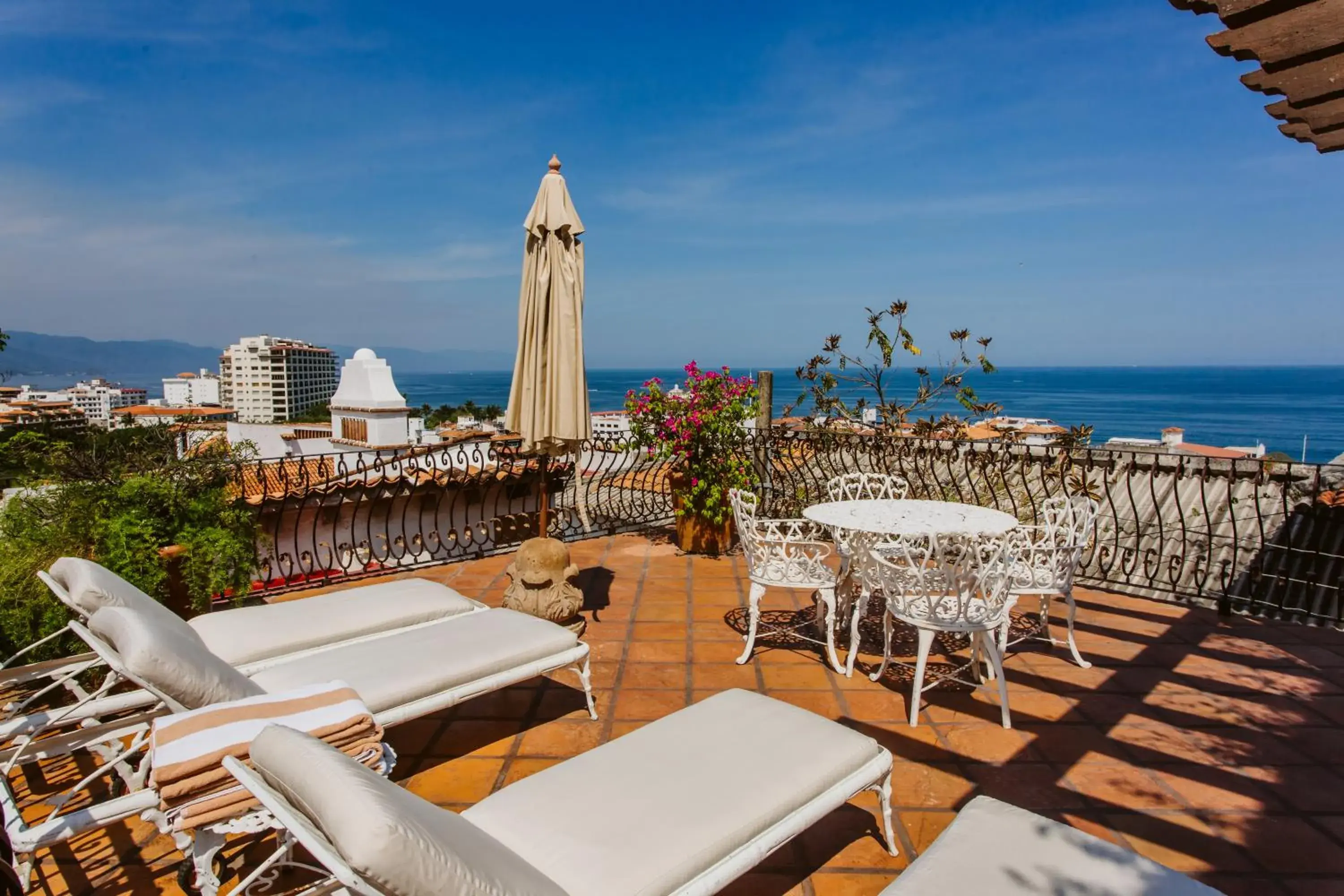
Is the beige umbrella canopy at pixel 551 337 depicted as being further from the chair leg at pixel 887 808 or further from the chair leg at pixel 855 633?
the chair leg at pixel 887 808

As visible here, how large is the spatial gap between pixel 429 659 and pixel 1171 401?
112 meters

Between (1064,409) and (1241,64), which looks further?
(1064,409)

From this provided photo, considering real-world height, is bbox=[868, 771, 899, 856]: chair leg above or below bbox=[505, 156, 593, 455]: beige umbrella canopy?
below

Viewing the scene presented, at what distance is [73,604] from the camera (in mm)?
2332

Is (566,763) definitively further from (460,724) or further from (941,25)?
(941,25)

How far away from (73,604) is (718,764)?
223 centimetres

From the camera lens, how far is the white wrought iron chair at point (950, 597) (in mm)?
3123

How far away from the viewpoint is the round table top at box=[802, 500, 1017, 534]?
3.48m

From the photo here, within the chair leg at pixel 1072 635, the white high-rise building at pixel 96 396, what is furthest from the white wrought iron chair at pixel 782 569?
the white high-rise building at pixel 96 396

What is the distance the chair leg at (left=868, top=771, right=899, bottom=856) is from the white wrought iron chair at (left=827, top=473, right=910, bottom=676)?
1404mm

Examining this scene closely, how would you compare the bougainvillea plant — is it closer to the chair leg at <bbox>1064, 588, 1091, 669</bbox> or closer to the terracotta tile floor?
the terracotta tile floor


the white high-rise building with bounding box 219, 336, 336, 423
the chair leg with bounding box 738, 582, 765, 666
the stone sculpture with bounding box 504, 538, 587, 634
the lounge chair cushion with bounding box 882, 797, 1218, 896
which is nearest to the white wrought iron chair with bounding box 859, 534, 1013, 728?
the chair leg with bounding box 738, 582, 765, 666

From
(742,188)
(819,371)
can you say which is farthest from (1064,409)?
(819,371)

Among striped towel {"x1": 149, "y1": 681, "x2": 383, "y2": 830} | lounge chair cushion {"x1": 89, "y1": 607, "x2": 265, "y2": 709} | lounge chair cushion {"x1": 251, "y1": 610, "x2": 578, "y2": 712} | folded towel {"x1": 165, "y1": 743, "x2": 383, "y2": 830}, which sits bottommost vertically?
lounge chair cushion {"x1": 251, "y1": 610, "x2": 578, "y2": 712}
